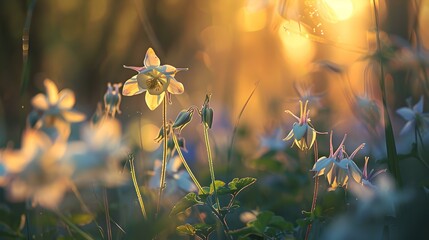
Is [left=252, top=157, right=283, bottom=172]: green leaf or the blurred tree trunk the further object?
the blurred tree trunk

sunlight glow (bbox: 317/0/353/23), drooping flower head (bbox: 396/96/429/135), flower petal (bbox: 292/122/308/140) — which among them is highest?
sunlight glow (bbox: 317/0/353/23)

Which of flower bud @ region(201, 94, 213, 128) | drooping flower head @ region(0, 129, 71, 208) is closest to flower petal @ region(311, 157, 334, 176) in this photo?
flower bud @ region(201, 94, 213, 128)

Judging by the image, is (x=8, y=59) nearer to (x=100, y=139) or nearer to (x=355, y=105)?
(x=355, y=105)

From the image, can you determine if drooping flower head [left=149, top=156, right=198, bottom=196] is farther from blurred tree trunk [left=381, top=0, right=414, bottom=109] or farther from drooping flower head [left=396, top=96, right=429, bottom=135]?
blurred tree trunk [left=381, top=0, right=414, bottom=109]

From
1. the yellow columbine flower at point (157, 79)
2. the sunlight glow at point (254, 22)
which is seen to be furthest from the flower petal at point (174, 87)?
the sunlight glow at point (254, 22)

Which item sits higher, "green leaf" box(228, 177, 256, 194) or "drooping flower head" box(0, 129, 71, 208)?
"drooping flower head" box(0, 129, 71, 208)

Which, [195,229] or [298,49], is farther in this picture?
[298,49]

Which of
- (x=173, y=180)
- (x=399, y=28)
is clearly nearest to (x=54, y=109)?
(x=173, y=180)

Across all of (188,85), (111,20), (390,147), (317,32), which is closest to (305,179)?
(317,32)

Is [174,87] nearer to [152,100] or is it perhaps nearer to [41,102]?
[152,100]

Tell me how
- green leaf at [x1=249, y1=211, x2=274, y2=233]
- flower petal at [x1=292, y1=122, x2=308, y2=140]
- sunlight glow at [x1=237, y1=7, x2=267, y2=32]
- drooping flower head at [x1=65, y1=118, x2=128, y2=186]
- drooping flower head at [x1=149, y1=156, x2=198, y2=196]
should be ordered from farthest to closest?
sunlight glow at [x1=237, y1=7, x2=267, y2=32] < drooping flower head at [x1=149, y1=156, x2=198, y2=196] < flower petal at [x1=292, y1=122, x2=308, y2=140] < green leaf at [x1=249, y1=211, x2=274, y2=233] < drooping flower head at [x1=65, y1=118, x2=128, y2=186]

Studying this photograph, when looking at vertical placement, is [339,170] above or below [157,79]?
below

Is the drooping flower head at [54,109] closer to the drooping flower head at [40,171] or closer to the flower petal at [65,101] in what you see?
the flower petal at [65,101]
